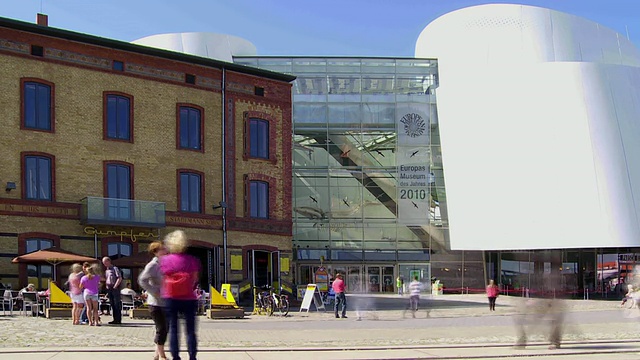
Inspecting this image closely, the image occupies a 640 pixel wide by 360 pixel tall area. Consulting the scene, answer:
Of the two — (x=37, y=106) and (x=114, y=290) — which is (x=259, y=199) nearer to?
(x=37, y=106)

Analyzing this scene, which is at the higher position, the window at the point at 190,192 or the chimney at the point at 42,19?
the chimney at the point at 42,19

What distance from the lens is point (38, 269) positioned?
29594 mm

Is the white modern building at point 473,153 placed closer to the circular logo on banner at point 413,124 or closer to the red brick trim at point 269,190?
the circular logo on banner at point 413,124

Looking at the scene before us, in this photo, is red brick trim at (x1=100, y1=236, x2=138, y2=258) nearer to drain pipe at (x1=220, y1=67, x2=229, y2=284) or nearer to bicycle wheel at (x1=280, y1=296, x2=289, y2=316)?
drain pipe at (x1=220, y1=67, x2=229, y2=284)

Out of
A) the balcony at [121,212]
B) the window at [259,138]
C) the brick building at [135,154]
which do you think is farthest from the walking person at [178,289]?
the window at [259,138]

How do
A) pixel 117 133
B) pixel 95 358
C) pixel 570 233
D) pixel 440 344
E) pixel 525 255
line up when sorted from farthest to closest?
1. pixel 525 255
2. pixel 570 233
3. pixel 117 133
4. pixel 440 344
5. pixel 95 358

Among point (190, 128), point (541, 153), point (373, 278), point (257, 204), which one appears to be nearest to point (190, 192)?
point (190, 128)

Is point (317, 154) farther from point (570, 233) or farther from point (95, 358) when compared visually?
point (95, 358)

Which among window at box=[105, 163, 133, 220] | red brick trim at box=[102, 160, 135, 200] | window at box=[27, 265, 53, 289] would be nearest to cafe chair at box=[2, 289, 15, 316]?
window at box=[27, 265, 53, 289]

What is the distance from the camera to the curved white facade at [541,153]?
43.5m

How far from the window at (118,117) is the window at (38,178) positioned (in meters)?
2.82

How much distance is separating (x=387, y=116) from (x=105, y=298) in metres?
28.0

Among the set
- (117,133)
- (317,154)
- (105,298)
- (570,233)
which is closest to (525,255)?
(570,233)

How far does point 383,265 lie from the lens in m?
49.2
